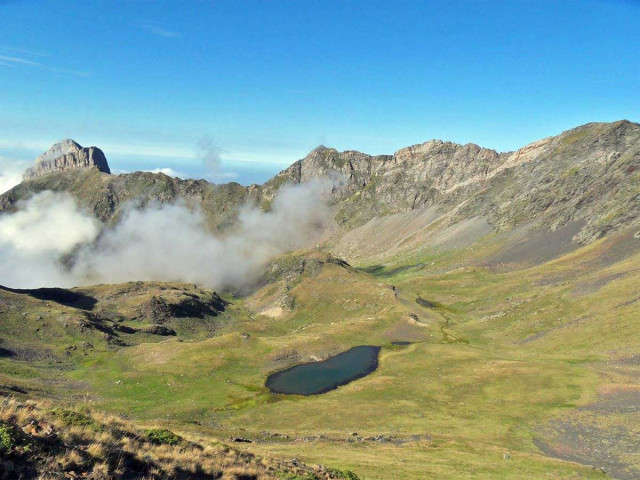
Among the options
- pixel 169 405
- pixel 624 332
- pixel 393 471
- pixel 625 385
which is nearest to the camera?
pixel 393 471

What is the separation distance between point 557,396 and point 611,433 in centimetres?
2127

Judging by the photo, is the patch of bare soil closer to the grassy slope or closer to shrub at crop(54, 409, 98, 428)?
the grassy slope

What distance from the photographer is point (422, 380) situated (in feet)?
372

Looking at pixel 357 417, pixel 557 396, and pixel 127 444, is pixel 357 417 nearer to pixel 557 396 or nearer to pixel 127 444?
pixel 557 396

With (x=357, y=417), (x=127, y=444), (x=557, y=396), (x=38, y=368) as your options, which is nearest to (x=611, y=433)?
(x=557, y=396)

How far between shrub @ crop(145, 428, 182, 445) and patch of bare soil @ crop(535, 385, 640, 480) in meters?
59.2

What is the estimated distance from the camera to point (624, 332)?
12269 cm

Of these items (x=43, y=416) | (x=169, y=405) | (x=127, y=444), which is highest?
(x=43, y=416)

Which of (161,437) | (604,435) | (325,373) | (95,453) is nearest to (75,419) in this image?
(95,453)

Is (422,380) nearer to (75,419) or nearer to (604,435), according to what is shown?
(604,435)

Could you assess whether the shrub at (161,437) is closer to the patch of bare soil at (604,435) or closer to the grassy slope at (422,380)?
the grassy slope at (422,380)

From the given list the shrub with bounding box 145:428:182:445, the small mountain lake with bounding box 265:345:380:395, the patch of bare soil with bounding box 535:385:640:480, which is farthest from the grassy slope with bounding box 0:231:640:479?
the shrub with bounding box 145:428:182:445

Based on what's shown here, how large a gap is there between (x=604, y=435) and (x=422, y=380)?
158ft

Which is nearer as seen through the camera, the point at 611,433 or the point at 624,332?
the point at 611,433
